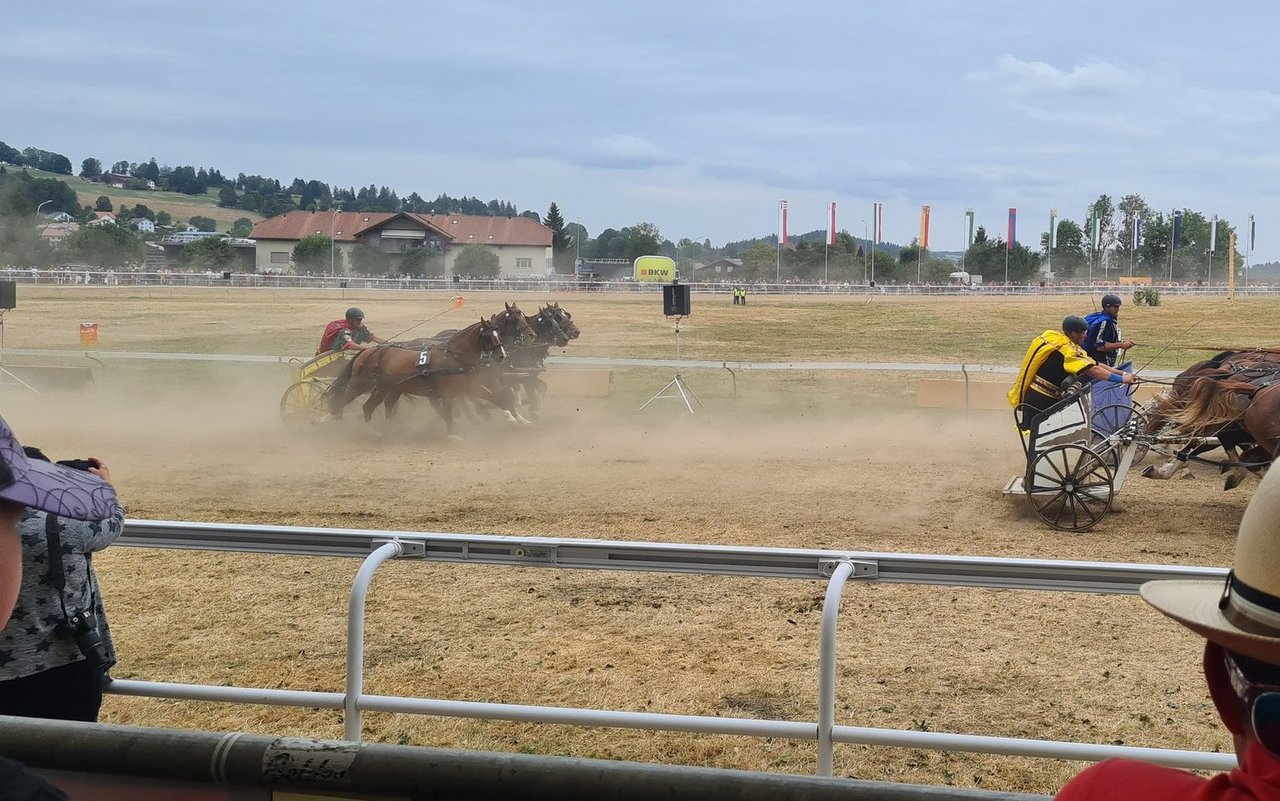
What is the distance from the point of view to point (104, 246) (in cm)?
6119

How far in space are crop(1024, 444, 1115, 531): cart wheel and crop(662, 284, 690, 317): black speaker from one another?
10.2 metres

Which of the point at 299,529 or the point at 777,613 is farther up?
the point at 299,529

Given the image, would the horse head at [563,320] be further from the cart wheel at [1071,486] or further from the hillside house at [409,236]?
the hillside house at [409,236]

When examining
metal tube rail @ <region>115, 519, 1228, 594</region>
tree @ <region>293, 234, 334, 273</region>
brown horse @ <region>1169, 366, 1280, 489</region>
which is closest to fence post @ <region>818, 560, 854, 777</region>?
metal tube rail @ <region>115, 519, 1228, 594</region>

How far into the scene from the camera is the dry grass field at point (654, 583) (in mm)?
5941

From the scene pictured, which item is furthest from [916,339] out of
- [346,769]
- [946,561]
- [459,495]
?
[346,769]

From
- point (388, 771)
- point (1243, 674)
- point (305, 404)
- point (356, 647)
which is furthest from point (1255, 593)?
point (305, 404)

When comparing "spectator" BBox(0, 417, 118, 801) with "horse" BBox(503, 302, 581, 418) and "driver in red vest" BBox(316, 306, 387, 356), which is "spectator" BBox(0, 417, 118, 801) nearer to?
"horse" BBox(503, 302, 581, 418)

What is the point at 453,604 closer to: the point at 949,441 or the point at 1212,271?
the point at 949,441

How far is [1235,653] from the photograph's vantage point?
58.7 inches

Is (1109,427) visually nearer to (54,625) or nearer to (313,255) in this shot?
(54,625)

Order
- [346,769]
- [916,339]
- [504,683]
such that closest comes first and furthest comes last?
[346,769] < [504,683] < [916,339]

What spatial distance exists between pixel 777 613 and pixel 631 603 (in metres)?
1.00

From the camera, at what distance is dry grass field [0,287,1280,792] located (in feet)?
19.5
